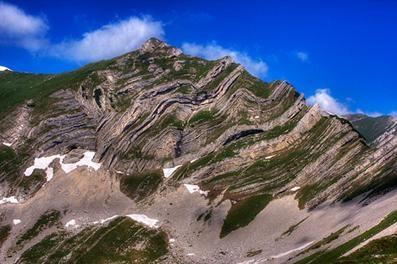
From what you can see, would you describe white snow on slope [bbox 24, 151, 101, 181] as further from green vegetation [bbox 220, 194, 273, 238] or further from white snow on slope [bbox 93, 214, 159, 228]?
→ green vegetation [bbox 220, 194, 273, 238]

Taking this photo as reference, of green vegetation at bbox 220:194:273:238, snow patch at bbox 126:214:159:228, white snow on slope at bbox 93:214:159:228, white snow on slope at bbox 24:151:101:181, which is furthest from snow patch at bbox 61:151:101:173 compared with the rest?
→ green vegetation at bbox 220:194:273:238

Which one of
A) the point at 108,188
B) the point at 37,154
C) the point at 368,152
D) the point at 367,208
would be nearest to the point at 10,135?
the point at 37,154

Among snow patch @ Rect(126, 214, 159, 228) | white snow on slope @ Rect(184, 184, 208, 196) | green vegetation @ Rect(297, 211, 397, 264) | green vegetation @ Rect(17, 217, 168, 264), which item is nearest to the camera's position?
green vegetation @ Rect(297, 211, 397, 264)

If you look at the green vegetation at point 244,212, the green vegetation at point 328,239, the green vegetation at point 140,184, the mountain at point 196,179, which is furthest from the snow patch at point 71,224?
the green vegetation at point 328,239

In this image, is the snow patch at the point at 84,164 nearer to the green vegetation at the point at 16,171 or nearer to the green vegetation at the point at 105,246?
the green vegetation at the point at 16,171

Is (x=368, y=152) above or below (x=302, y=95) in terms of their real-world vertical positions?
below

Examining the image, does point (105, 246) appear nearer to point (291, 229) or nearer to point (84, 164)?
point (291, 229)

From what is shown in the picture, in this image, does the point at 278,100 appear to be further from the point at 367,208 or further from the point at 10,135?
the point at 10,135
